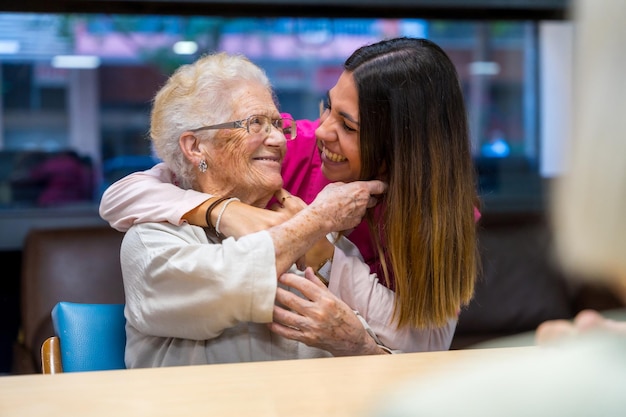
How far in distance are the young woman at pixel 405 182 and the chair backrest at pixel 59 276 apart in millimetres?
1242

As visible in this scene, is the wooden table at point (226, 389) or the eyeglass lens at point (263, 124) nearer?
the wooden table at point (226, 389)

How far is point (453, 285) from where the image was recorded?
2.01 meters

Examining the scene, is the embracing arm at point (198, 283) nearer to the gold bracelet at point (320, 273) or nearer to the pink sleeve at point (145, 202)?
the pink sleeve at point (145, 202)

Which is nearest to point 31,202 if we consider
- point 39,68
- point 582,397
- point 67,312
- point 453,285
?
point 39,68

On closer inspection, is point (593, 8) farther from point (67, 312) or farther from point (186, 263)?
point (67, 312)

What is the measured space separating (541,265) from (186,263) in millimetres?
2535

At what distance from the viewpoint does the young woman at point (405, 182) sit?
1.96 metres

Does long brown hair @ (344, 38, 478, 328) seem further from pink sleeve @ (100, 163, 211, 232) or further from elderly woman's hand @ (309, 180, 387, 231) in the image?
pink sleeve @ (100, 163, 211, 232)

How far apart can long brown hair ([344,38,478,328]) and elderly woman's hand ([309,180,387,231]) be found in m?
0.07

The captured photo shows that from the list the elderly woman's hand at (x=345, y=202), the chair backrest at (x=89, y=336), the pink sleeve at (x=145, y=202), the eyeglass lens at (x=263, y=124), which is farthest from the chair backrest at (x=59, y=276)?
the elderly woman's hand at (x=345, y=202)

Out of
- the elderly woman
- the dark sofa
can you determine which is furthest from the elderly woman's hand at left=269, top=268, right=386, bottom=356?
the dark sofa

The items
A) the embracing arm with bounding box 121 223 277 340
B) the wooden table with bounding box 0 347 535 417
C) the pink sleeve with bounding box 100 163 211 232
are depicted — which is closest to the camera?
the wooden table with bounding box 0 347 535 417

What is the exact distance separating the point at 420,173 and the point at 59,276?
5.91ft

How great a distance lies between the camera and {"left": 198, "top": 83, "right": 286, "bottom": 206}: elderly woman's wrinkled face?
1.98 m
